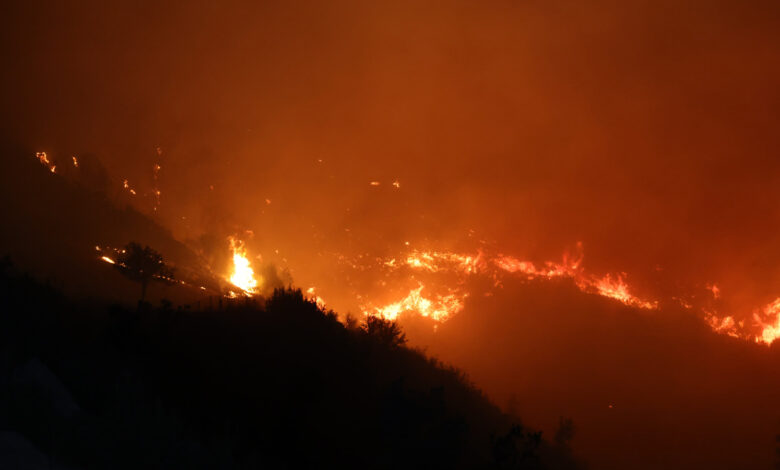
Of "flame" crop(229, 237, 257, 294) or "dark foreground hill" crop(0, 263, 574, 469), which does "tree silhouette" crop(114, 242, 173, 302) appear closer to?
"dark foreground hill" crop(0, 263, 574, 469)

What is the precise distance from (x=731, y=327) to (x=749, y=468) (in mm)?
67955

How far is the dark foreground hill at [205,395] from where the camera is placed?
7.94 m

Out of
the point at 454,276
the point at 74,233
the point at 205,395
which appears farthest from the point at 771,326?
the point at 205,395

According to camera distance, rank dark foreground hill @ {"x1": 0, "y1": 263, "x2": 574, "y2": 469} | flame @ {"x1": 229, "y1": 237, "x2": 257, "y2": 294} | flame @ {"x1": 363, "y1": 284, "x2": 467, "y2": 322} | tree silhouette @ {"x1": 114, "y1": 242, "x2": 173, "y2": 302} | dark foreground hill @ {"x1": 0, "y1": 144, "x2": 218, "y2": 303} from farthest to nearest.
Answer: flame @ {"x1": 363, "y1": 284, "x2": 467, "y2": 322}
flame @ {"x1": 229, "y1": 237, "x2": 257, "y2": 294}
dark foreground hill @ {"x1": 0, "y1": 144, "x2": 218, "y2": 303}
tree silhouette @ {"x1": 114, "y1": 242, "x2": 173, "y2": 302}
dark foreground hill @ {"x1": 0, "y1": 263, "x2": 574, "y2": 469}

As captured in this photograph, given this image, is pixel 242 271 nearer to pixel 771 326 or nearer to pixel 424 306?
pixel 424 306

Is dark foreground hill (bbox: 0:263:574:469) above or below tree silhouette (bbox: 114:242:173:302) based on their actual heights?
below

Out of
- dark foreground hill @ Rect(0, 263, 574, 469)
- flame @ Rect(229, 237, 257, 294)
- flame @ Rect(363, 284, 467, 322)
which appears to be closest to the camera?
dark foreground hill @ Rect(0, 263, 574, 469)

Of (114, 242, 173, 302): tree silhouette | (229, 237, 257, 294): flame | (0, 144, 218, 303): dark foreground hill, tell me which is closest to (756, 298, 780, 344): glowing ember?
(229, 237, 257, 294): flame

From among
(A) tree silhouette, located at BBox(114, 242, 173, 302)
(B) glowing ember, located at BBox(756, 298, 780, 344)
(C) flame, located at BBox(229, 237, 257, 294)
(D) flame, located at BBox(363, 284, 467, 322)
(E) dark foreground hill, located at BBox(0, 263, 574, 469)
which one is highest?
(B) glowing ember, located at BBox(756, 298, 780, 344)

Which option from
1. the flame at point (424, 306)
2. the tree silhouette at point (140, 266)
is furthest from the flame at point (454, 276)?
the tree silhouette at point (140, 266)

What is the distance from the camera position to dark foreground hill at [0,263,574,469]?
794 centimetres

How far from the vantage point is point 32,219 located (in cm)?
5206

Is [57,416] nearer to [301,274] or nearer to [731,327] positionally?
[301,274]

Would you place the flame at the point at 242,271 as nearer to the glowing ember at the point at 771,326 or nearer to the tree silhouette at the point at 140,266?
the tree silhouette at the point at 140,266
